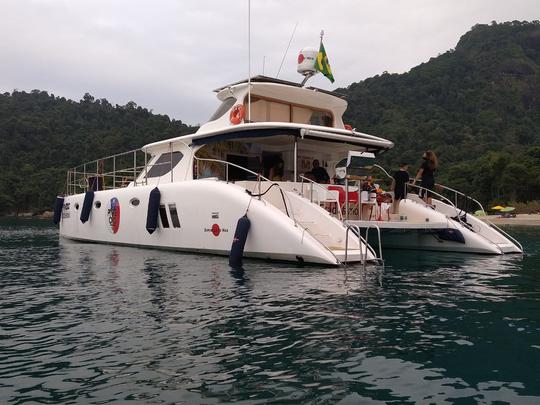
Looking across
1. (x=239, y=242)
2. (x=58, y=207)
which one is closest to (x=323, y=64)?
(x=239, y=242)

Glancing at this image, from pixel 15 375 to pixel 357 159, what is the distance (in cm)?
1258

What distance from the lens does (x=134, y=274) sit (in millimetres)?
8992

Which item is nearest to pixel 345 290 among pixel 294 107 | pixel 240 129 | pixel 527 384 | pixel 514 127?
pixel 527 384

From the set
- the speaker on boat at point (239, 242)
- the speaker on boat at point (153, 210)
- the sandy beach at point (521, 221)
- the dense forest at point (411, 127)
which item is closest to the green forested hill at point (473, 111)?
the dense forest at point (411, 127)

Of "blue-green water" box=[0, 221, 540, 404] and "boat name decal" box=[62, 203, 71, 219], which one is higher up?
"boat name decal" box=[62, 203, 71, 219]

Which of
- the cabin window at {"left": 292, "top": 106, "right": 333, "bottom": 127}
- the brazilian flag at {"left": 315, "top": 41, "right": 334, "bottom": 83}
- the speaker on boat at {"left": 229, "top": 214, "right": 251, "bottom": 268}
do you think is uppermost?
the brazilian flag at {"left": 315, "top": 41, "right": 334, "bottom": 83}

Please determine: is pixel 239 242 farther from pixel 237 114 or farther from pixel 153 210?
pixel 237 114

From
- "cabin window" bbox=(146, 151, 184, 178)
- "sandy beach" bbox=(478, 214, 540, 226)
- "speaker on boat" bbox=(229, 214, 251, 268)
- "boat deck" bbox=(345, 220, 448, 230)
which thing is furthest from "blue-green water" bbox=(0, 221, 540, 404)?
"sandy beach" bbox=(478, 214, 540, 226)

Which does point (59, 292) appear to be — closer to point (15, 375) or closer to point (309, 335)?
point (15, 375)

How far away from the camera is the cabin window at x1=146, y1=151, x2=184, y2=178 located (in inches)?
563

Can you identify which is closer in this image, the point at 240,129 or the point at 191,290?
the point at 191,290

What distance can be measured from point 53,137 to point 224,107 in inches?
3258

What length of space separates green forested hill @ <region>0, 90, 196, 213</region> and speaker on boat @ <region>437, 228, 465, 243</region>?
55942 millimetres

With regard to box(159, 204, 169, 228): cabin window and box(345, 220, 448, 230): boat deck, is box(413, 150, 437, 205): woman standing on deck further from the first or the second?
box(159, 204, 169, 228): cabin window
